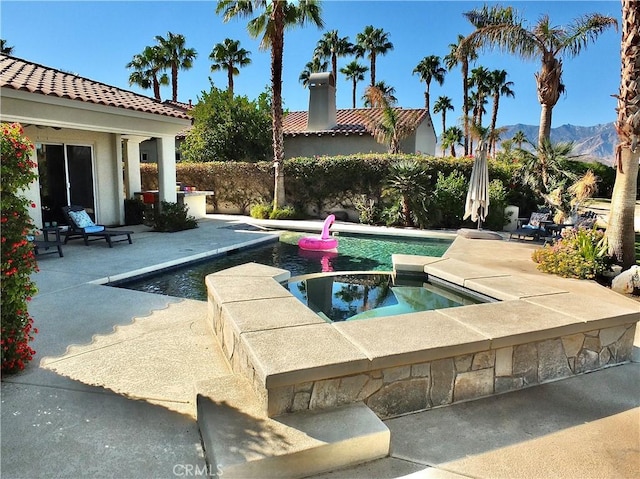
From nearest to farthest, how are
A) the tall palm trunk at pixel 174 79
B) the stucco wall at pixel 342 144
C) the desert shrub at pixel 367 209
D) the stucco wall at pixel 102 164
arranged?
1. the stucco wall at pixel 102 164
2. the desert shrub at pixel 367 209
3. the stucco wall at pixel 342 144
4. the tall palm trunk at pixel 174 79

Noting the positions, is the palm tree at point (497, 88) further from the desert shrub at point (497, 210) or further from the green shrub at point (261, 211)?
the green shrub at point (261, 211)

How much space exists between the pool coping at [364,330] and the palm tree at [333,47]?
4199cm

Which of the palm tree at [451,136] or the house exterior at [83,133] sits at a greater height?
the palm tree at [451,136]

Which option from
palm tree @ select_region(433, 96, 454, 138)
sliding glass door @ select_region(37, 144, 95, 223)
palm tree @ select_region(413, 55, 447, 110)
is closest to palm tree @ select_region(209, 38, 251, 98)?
palm tree @ select_region(413, 55, 447, 110)

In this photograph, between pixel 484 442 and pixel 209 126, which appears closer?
pixel 484 442

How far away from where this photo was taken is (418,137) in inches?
971

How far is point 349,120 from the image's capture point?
26453 mm

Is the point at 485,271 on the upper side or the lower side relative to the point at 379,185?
lower

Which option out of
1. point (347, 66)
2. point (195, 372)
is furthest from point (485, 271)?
point (347, 66)

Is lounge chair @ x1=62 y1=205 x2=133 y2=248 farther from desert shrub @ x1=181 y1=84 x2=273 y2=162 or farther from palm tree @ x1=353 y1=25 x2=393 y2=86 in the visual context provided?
palm tree @ x1=353 y1=25 x2=393 y2=86

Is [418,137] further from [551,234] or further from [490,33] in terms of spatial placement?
[551,234]

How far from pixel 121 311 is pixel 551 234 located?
11.9 m

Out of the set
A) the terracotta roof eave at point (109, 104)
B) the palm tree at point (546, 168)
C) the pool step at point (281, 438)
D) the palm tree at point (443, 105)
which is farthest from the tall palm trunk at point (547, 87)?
the palm tree at point (443, 105)

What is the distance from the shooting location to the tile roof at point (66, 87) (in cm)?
1056
